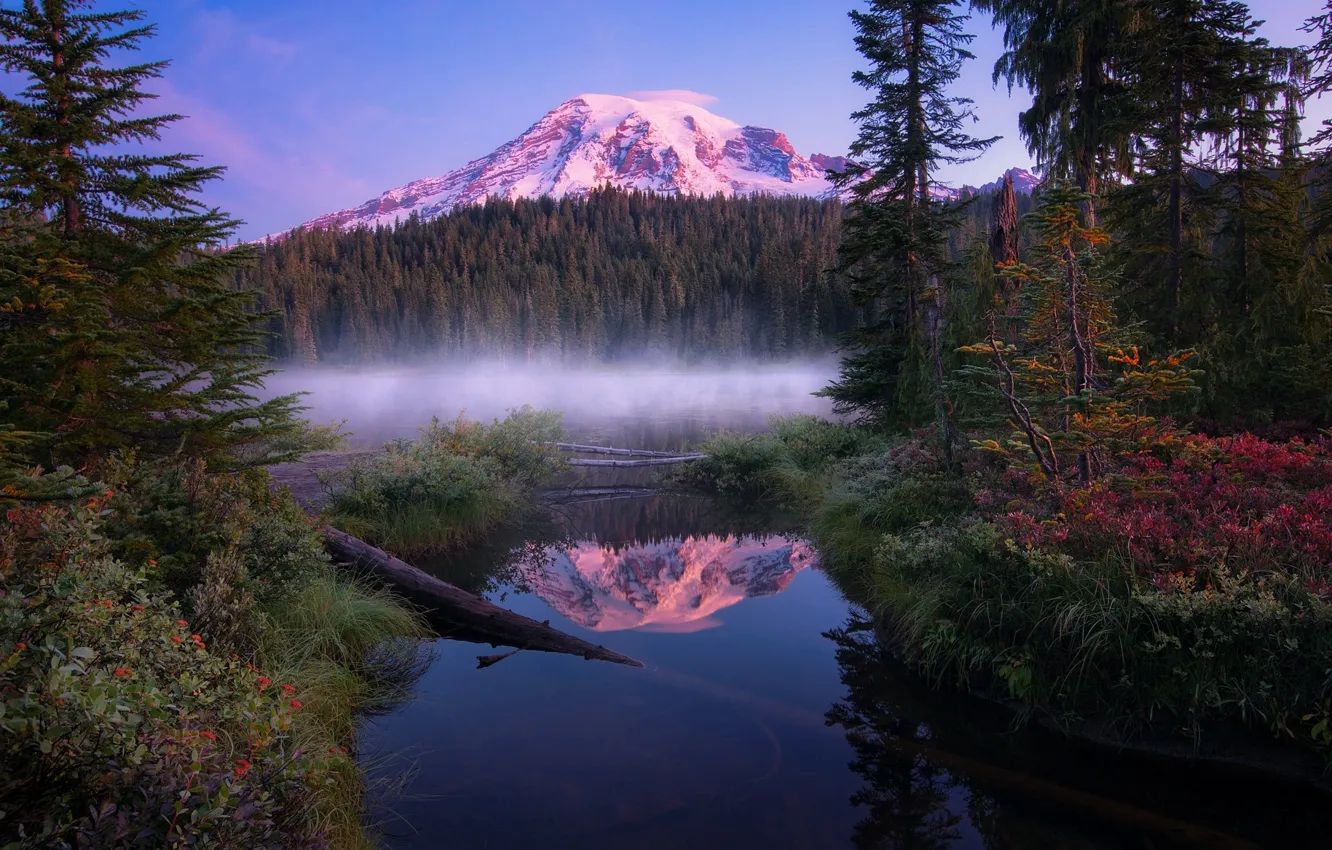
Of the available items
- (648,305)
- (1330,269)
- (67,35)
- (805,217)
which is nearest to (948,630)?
(1330,269)

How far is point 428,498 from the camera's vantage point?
1277cm

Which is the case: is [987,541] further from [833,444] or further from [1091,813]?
[833,444]

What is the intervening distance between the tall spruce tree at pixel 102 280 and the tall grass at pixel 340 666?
5.99 feet

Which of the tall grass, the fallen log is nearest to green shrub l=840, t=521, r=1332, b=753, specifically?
the fallen log

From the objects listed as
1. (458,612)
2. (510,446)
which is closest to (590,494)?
(510,446)

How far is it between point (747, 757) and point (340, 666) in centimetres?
396

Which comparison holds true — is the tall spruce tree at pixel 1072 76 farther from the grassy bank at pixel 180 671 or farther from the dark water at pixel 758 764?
the grassy bank at pixel 180 671

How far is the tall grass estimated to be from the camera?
15.6 ft

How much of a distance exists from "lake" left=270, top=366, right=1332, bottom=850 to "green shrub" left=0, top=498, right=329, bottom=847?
6.64 ft

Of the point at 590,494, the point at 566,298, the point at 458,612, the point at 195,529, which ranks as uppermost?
the point at 566,298

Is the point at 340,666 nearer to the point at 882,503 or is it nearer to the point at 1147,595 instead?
the point at 1147,595

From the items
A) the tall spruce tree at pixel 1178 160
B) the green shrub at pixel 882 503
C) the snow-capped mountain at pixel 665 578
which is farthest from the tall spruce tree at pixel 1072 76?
the snow-capped mountain at pixel 665 578

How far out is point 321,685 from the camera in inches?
240

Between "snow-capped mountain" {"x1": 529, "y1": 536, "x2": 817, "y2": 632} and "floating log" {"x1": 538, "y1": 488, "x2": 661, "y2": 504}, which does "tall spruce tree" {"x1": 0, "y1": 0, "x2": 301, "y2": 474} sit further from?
"floating log" {"x1": 538, "y1": 488, "x2": 661, "y2": 504}
